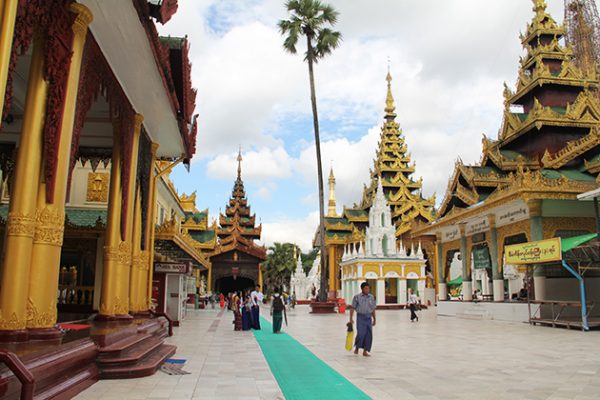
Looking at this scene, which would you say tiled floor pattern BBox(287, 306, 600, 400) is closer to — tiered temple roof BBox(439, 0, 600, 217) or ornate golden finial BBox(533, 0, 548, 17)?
tiered temple roof BBox(439, 0, 600, 217)

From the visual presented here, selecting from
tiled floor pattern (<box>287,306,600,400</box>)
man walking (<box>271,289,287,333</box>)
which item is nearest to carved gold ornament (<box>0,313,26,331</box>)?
tiled floor pattern (<box>287,306,600,400</box>)

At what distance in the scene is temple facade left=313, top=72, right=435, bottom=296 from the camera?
45.2 m

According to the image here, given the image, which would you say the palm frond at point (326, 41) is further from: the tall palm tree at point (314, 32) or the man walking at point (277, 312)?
the man walking at point (277, 312)

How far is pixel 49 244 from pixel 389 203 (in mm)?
42368

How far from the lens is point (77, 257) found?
14.5m

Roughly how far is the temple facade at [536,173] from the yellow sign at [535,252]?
1229mm

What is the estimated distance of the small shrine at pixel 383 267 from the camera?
35906 mm

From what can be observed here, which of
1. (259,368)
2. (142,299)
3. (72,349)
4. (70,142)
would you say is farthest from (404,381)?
(142,299)

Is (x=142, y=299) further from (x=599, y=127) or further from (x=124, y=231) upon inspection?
(x=599, y=127)

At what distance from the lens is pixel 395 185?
47719mm

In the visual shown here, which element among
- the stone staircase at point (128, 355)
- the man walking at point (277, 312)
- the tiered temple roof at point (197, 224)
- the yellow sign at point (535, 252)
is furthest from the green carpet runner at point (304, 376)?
the tiered temple roof at point (197, 224)

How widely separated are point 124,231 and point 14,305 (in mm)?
4858

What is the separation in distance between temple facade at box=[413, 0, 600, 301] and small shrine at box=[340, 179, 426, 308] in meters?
8.85

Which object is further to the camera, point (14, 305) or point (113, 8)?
point (113, 8)
